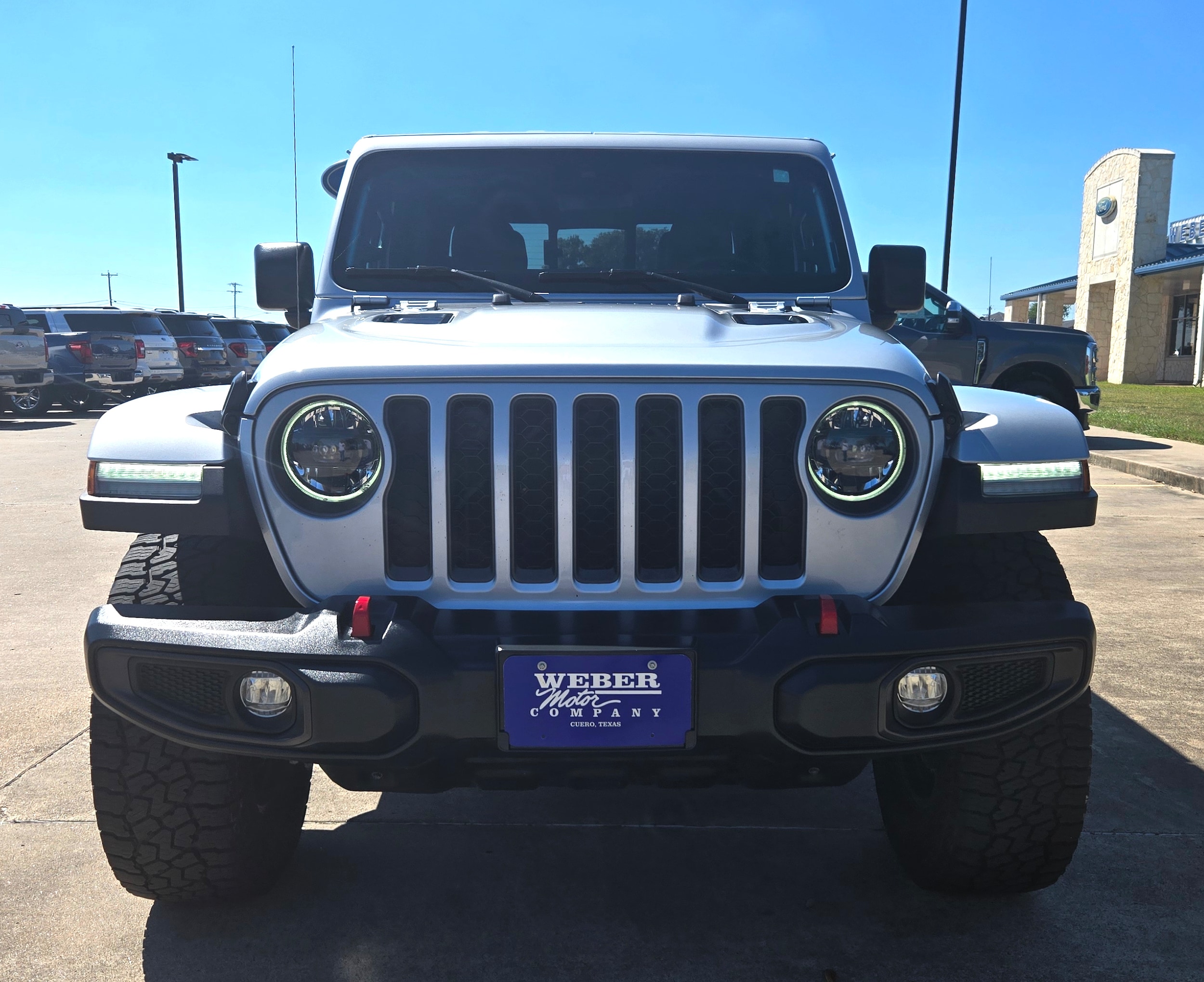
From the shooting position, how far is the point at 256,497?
7.52ft

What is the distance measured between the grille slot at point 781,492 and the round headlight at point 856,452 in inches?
1.8

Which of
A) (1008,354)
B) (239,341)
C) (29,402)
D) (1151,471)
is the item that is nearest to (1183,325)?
(1008,354)

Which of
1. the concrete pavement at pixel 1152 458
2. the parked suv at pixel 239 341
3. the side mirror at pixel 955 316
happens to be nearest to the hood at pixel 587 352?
the concrete pavement at pixel 1152 458

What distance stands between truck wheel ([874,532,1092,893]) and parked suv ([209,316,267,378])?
72.0ft

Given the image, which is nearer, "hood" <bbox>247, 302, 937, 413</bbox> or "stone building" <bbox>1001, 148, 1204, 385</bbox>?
"hood" <bbox>247, 302, 937, 413</bbox>

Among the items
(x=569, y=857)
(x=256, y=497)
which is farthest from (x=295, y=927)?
(x=256, y=497)

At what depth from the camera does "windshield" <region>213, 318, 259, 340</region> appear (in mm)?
24078

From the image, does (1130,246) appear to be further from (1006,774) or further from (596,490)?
(596,490)

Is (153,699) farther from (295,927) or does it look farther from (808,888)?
(808,888)

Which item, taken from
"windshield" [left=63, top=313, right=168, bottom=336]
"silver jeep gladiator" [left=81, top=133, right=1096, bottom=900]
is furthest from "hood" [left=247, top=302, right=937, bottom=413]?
"windshield" [left=63, top=313, right=168, bottom=336]

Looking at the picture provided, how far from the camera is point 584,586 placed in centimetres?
227

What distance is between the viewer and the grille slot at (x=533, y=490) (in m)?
2.25

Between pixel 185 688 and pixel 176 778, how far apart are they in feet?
1.10

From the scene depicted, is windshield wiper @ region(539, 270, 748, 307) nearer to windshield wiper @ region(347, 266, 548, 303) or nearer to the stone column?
windshield wiper @ region(347, 266, 548, 303)
